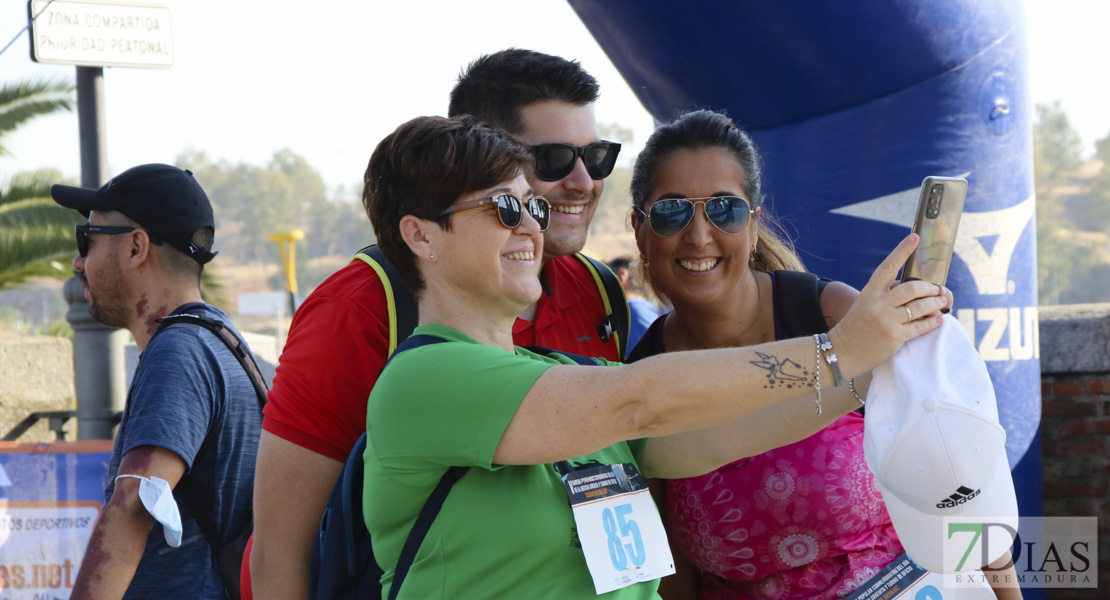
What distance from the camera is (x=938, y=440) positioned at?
1757mm

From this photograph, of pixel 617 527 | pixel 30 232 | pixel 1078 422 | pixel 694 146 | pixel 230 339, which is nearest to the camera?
pixel 617 527

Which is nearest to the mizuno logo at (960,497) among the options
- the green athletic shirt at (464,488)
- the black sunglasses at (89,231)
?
the green athletic shirt at (464,488)

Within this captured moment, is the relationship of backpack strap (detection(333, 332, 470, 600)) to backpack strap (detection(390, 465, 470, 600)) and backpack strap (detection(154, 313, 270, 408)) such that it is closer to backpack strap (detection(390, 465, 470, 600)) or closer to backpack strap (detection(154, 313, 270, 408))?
backpack strap (detection(390, 465, 470, 600))

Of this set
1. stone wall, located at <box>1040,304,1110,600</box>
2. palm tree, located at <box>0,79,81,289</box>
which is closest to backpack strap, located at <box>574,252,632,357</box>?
stone wall, located at <box>1040,304,1110,600</box>

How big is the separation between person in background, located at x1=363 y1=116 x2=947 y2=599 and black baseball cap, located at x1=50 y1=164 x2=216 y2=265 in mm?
1440

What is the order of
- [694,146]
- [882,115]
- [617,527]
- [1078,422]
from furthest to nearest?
[1078,422], [882,115], [694,146], [617,527]

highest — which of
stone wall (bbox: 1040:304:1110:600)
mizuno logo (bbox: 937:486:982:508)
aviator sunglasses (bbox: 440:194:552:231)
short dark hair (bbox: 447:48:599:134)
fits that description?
short dark hair (bbox: 447:48:599:134)

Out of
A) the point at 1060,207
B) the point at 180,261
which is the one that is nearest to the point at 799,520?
the point at 180,261

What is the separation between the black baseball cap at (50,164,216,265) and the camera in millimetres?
3020

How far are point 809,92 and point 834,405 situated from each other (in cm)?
233

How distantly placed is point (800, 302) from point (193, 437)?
1.77 meters

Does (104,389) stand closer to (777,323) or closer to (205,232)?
(205,232)

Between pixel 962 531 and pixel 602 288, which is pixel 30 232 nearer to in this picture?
pixel 602 288

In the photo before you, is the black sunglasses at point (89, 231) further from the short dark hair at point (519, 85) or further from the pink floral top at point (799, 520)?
the pink floral top at point (799, 520)
